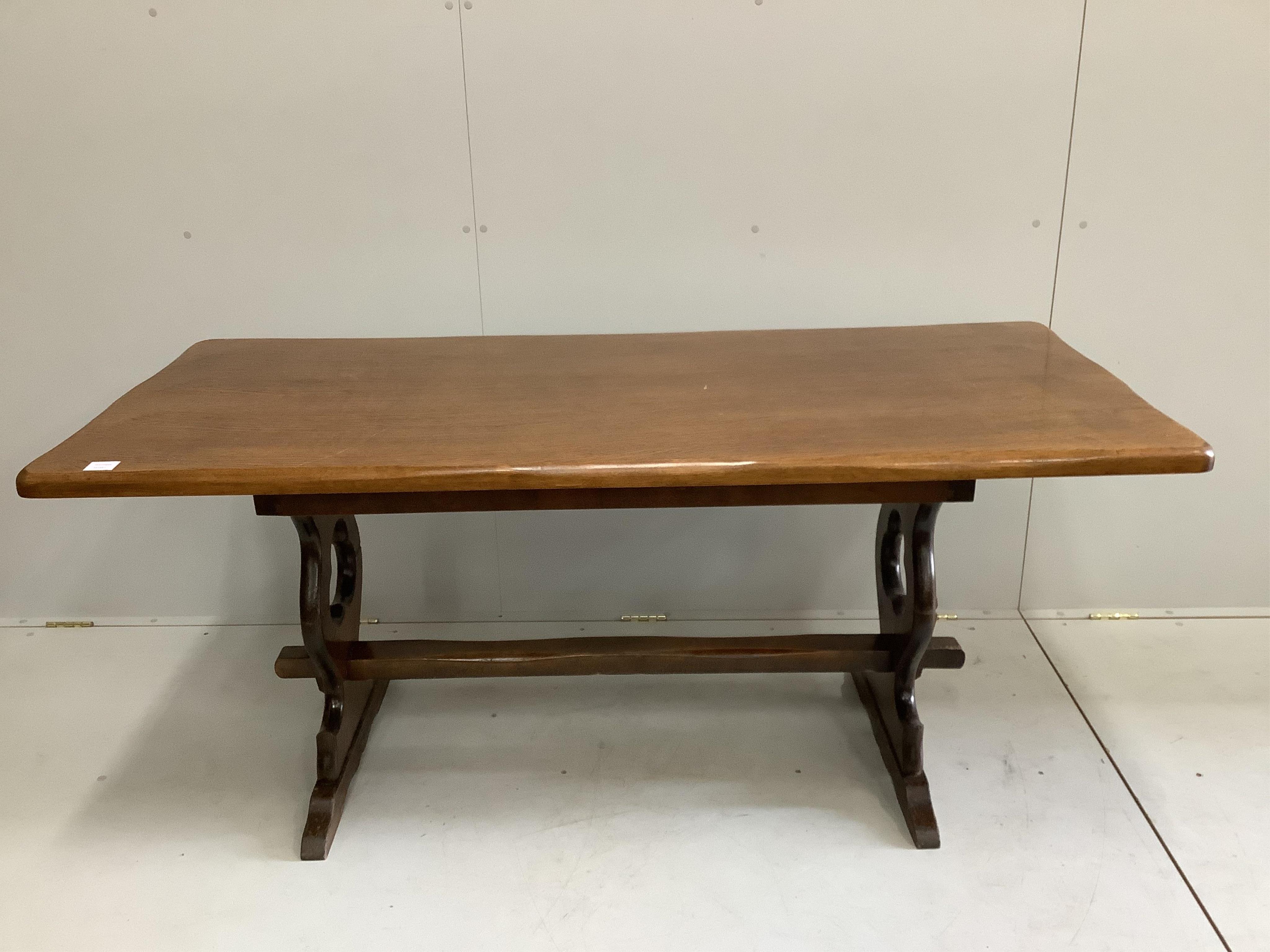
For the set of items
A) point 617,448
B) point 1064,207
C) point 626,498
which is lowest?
point 626,498

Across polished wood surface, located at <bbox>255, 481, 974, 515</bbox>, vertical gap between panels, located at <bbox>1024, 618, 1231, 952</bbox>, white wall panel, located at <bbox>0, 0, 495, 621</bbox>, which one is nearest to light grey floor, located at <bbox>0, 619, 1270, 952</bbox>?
vertical gap between panels, located at <bbox>1024, 618, 1231, 952</bbox>

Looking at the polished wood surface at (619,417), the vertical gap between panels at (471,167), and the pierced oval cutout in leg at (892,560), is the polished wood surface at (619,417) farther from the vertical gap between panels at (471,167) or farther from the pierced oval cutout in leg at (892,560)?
the pierced oval cutout in leg at (892,560)

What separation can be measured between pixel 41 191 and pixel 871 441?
1895 mm

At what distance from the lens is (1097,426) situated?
1.50 m

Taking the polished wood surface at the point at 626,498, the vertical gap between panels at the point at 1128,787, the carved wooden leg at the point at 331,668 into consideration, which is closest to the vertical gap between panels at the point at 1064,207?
the vertical gap between panels at the point at 1128,787

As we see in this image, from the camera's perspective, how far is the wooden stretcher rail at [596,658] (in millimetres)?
1960

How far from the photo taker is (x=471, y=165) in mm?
2172

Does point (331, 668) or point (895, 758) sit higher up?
point (331, 668)

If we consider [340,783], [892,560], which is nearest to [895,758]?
[892,560]

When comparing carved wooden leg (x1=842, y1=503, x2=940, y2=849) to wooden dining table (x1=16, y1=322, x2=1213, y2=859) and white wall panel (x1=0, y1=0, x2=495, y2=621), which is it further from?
white wall panel (x1=0, y1=0, x2=495, y2=621)

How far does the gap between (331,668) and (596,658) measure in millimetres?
502

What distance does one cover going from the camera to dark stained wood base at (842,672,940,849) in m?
1.82

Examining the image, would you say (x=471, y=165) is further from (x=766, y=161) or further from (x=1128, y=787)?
(x=1128, y=787)

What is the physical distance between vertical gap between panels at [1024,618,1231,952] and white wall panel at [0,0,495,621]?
4.42 feet
